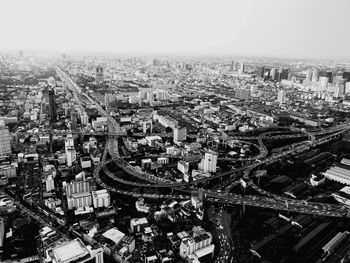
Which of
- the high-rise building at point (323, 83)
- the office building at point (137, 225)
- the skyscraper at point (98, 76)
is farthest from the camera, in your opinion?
the high-rise building at point (323, 83)

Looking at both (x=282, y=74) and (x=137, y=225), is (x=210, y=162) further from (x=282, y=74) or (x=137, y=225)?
(x=282, y=74)

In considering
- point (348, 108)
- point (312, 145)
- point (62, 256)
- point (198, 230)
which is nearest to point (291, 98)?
point (348, 108)

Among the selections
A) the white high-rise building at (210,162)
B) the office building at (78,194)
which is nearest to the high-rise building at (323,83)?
the white high-rise building at (210,162)

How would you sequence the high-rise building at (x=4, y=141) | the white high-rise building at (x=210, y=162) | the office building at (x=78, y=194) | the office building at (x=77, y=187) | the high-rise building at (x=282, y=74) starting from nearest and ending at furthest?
the office building at (x=78, y=194) → the office building at (x=77, y=187) → the white high-rise building at (x=210, y=162) → the high-rise building at (x=4, y=141) → the high-rise building at (x=282, y=74)

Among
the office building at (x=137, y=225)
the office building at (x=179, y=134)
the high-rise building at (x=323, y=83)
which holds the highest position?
the high-rise building at (x=323, y=83)

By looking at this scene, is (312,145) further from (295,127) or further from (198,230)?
(198,230)

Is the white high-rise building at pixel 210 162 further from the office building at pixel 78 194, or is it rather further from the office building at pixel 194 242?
the office building at pixel 78 194

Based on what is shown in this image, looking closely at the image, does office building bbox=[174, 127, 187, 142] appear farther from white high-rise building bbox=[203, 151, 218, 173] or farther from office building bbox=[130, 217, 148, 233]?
office building bbox=[130, 217, 148, 233]
